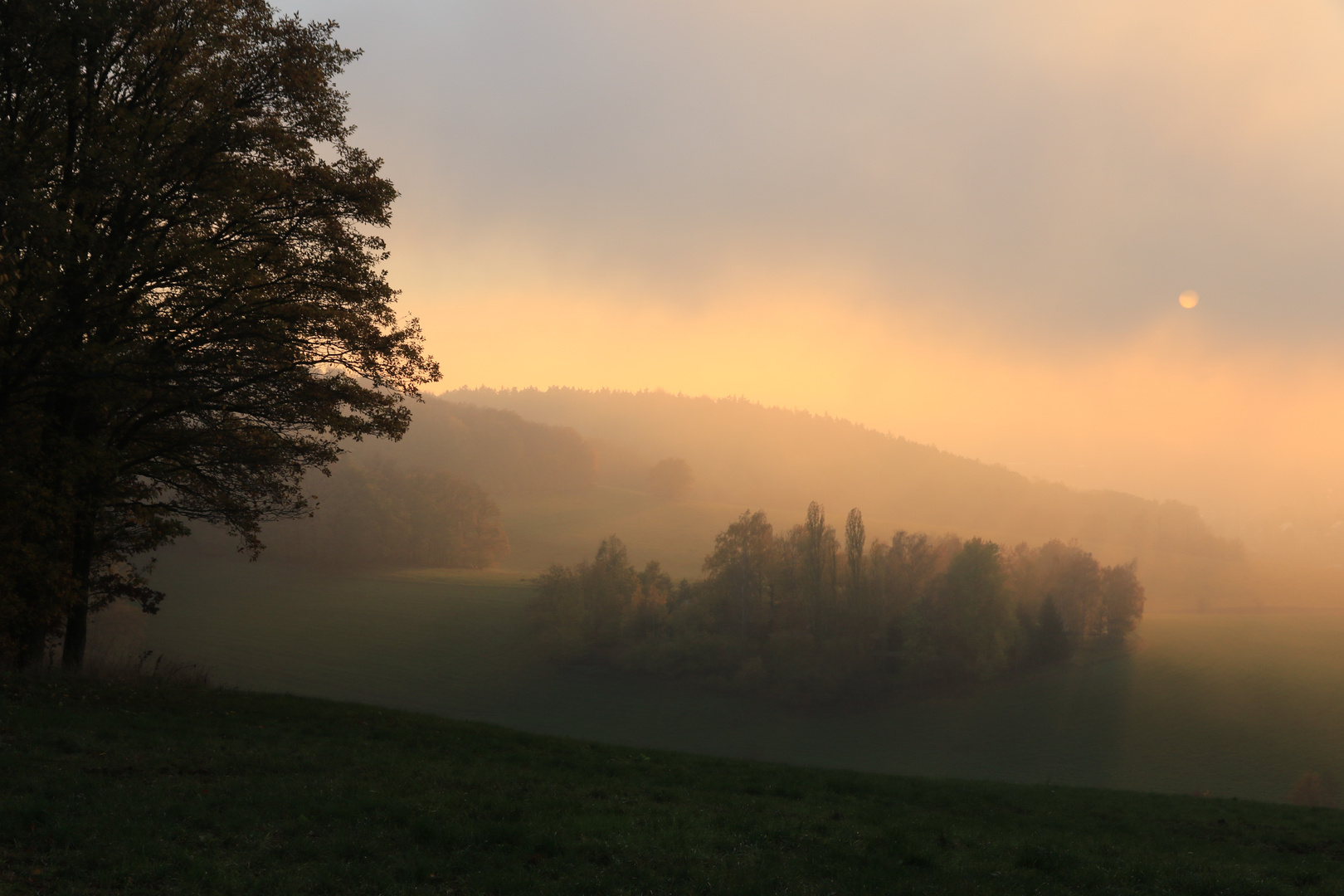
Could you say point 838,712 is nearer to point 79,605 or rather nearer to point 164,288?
point 79,605

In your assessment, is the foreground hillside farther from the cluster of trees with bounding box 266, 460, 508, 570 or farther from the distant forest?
the cluster of trees with bounding box 266, 460, 508, 570

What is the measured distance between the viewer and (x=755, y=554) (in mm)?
84438

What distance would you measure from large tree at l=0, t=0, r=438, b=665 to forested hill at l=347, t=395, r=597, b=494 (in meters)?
143

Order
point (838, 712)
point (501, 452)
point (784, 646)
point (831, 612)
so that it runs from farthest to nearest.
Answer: point (501, 452), point (831, 612), point (784, 646), point (838, 712)

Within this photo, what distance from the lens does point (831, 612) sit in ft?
259

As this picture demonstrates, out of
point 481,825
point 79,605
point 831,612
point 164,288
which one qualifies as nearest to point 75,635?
point 79,605

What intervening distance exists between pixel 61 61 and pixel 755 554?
7554 centimetres

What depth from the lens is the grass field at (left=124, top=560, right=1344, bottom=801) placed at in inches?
2266

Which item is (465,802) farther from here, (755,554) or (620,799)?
(755,554)

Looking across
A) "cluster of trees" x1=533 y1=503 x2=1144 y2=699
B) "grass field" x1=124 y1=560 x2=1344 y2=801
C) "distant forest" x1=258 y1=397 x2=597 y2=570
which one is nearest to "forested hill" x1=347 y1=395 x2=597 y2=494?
"distant forest" x1=258 y1=397 x2=597 y2=570

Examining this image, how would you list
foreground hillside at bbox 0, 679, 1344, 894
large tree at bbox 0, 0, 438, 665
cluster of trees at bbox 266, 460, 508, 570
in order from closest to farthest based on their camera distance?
foreground hillside at bbox 0, 679, 1344, 894 < large tree at bbox 0, 0, 438, 665 < cluster of trees at bbox 266, 460, 508, 570

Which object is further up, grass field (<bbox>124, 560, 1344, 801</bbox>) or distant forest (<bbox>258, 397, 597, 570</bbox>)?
distant forest (<bbox>258, 397, 597, 570</bbox>)

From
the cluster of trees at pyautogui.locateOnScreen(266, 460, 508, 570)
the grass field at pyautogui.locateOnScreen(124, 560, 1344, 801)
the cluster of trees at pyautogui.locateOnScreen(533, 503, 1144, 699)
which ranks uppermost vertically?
the cluster of trees at pyautogui.locateOnScreen(266, 460, 508, 570)

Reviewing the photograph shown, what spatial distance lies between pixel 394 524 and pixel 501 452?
2731 inches
